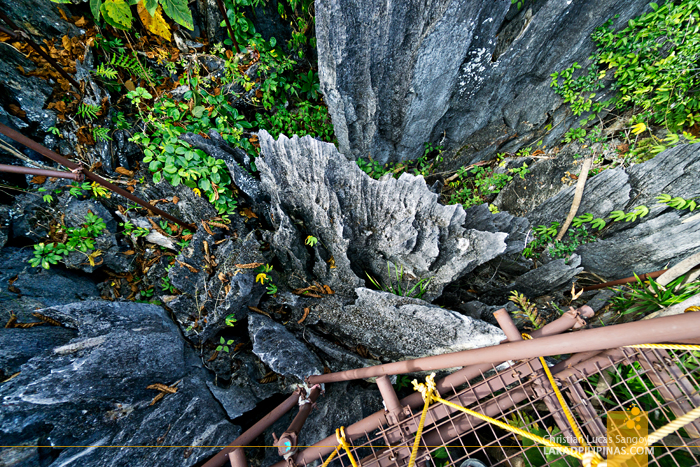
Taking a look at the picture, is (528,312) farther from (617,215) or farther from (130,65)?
(130,65)

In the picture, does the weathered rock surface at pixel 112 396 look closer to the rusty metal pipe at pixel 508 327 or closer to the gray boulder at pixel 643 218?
the rusty metal pipe at pixel 508 327

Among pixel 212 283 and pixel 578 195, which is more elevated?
pixel 212 283

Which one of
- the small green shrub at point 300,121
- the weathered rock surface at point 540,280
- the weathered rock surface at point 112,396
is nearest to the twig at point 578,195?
the weathered rock surface at point 540,280

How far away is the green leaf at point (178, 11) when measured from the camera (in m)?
3.11

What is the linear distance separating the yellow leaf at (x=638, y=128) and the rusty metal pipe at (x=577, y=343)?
4.84m

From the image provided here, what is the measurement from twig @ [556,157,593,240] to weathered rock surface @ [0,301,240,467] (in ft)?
19.0

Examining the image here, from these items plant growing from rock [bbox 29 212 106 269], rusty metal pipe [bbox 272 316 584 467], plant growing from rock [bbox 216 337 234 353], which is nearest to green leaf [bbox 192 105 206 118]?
plant growing from rock [bbox 29 212 106 269]

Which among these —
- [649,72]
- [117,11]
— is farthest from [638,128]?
[117,11]

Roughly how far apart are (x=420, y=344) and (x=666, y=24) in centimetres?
558

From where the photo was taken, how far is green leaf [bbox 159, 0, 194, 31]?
3.11 meters

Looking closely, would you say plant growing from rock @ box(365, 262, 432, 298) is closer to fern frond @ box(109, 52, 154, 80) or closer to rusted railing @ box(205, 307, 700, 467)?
rusted railing @ box(205, 307, 700, 467)

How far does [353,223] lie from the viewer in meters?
3.28

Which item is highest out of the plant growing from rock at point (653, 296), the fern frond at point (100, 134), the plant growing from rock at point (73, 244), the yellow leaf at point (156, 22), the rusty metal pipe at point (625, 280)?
the yellow leaf at point (156, 22)

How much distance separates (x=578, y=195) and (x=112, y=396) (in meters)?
6.85
